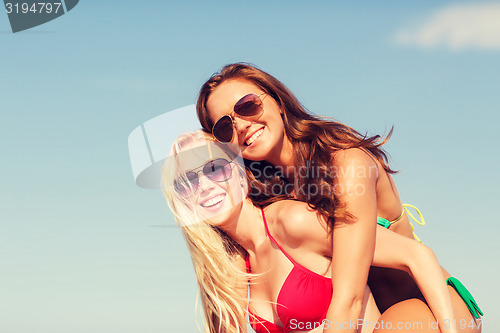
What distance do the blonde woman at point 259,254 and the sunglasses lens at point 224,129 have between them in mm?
96

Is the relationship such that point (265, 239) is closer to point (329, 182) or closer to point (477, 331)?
point (329, 182)

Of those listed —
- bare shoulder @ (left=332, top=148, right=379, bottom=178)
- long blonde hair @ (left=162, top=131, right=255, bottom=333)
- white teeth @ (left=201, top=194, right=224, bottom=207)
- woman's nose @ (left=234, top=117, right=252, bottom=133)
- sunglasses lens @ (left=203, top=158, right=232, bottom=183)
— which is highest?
woman's nose @ (left=234, top=117, right=252, bottom=133)

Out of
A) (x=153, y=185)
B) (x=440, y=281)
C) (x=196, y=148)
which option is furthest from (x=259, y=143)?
(x=440, y=281)

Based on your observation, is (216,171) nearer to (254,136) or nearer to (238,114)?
(254,136)

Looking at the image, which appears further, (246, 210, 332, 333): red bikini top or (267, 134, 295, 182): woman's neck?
(267, 134, 295, 182): woman's neck

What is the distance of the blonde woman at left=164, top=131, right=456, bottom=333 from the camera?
538 cm

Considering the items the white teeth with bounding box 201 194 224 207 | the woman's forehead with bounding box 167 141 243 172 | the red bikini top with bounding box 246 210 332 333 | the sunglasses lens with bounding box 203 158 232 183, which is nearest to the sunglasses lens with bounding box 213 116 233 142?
the woman's forehead with bounding box 167 141 243 172

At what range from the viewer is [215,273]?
633 cm

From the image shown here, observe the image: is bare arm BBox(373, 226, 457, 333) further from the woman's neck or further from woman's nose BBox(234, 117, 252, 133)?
woman's nose BBox(234, 117, 252, 133)

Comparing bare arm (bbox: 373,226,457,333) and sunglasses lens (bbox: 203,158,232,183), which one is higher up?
sunglasses lens (bbox: 203,158,232,183)

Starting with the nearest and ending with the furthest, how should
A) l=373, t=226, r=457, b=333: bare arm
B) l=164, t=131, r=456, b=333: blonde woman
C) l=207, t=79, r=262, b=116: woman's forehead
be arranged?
l=373, t=226, r=457, b=333: bare arm → l=164, t=131, r=456, b=333: blonde woman → l=207, t=79, r=262, b=116: woman's forehead

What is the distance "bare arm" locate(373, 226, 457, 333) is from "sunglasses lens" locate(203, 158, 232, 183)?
1580mm

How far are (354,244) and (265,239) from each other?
1.03 meters

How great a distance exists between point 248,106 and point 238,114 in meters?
0.13
